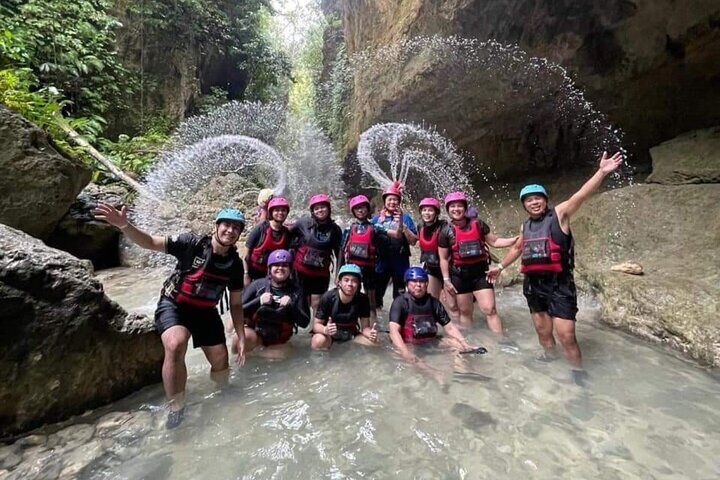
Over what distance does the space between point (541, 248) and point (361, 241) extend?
2.17 metres

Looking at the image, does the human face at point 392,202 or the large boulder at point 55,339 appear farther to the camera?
the human face at point 392,202

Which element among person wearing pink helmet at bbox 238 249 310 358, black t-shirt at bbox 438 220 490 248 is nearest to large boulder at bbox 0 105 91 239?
person wearing pink helmet at bbox 238 249 310 358

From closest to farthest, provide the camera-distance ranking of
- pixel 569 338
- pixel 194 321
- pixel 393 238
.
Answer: pixel 194 321, pixel 569 338, pixel 393 238

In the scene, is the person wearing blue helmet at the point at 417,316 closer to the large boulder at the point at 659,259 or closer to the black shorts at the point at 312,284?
the black shorts at the point at 312,284

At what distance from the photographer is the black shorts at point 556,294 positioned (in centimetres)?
410

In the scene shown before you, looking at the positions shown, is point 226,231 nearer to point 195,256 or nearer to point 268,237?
point 195,256

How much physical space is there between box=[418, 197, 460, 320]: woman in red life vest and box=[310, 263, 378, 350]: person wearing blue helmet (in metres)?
1.30

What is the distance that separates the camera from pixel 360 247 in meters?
5.30

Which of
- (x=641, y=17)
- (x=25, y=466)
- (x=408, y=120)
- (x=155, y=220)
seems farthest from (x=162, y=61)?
(x=25, y=466)

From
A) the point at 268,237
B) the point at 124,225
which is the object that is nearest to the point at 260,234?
the point at 268,237

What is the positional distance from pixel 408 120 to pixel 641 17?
16.2 feet

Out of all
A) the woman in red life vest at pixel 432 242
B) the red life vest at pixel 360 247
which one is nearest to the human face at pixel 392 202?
the woman in red life vest at pixel 432 242

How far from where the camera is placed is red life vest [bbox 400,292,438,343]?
4582 millimetres

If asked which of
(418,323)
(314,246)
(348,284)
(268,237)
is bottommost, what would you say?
(418,323)
